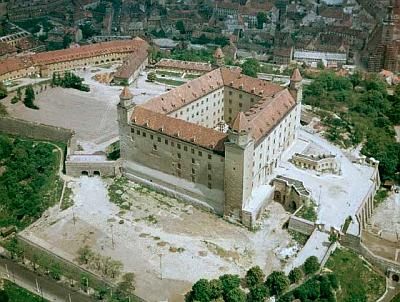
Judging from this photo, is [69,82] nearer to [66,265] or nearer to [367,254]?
[66,265]

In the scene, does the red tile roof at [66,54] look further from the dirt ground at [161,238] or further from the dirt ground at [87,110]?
the dirt ground at [161,238]

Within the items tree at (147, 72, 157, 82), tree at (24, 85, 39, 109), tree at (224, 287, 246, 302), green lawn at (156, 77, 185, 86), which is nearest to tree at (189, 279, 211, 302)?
tree at (224, 287, 246, 302)

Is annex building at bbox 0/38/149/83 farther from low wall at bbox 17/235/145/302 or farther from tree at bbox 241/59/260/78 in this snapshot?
low wall at bbox 17/235/145/302

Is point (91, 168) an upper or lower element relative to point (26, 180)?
upper

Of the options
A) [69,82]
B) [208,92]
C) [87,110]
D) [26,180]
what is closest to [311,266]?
[208,92]

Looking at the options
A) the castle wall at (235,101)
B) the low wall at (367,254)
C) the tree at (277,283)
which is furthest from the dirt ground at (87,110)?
the low wall at (367,254)

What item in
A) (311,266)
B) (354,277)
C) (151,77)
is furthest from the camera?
(151,77)
